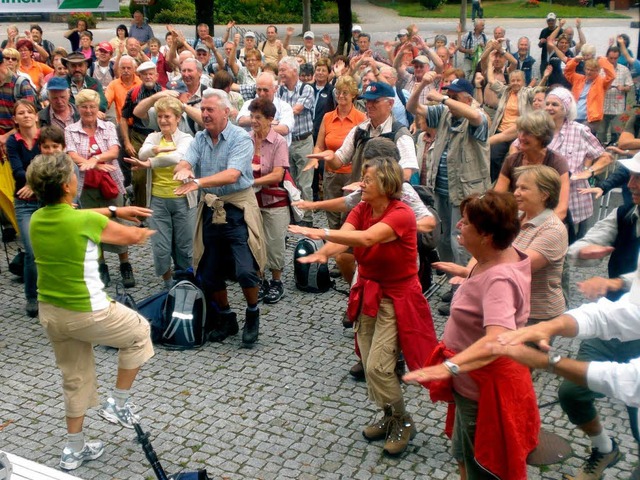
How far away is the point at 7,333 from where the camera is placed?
7.38 meters

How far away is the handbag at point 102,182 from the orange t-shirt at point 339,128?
2231 mm

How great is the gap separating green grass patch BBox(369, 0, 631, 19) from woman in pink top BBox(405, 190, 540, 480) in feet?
131

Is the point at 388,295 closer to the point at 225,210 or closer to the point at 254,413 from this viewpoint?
the point at 254,413

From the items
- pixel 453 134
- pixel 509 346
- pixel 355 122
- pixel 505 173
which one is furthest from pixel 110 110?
pixel 509 346

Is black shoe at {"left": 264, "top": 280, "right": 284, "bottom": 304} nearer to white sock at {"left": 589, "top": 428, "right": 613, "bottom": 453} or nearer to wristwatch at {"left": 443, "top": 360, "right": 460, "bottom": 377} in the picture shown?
white sock at {"left": 589, "top": 428, "right": 613, "bottom": 453}

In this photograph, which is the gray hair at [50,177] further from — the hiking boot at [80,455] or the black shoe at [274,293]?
the black shoe at [274,293]

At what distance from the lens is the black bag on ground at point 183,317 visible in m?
6.96

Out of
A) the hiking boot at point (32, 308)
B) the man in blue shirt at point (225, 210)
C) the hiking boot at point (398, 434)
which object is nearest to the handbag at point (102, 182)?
the hiking boot at point (32, 308)

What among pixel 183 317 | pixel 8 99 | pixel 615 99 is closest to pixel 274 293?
pixel 183 317

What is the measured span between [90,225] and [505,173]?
130 inches

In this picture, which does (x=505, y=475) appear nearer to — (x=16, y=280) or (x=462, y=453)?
(x=462, y=453)

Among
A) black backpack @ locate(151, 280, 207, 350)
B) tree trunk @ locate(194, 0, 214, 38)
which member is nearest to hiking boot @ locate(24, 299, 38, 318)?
black backpack @ locate(151, 280, 207, 350)

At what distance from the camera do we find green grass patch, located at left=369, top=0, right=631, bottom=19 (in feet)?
140

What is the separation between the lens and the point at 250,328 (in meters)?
7.02
